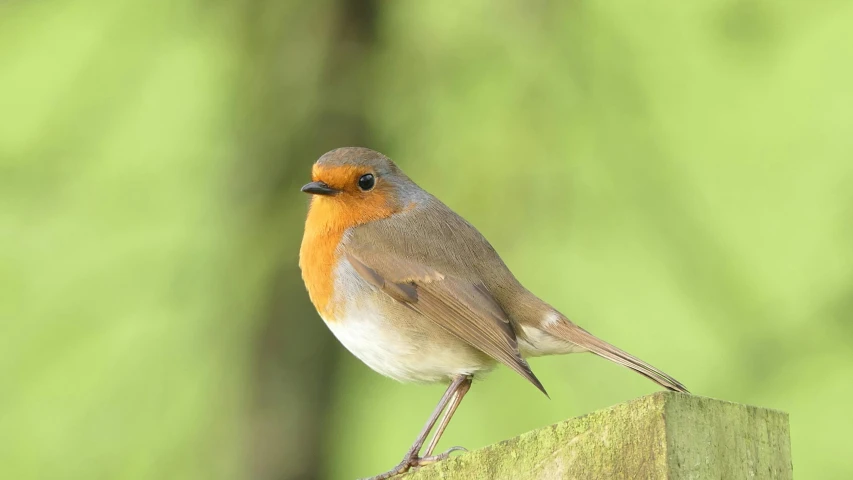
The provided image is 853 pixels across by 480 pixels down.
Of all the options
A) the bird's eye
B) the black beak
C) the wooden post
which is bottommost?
the wooden post

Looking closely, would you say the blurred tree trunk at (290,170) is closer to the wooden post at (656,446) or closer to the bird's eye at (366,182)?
the bird's eye at (366,182)

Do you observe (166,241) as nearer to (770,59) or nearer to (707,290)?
(707,290)

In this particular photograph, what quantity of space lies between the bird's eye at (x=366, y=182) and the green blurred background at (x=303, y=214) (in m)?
1.29

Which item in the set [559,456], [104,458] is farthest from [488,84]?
[559,456]

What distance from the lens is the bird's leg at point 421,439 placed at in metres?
2.86

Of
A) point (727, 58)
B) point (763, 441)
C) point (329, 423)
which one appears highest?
point (727, 58)

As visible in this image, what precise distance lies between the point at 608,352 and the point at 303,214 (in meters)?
2.38

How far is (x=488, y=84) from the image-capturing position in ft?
17.2

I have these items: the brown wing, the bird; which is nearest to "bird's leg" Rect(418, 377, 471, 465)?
the bird

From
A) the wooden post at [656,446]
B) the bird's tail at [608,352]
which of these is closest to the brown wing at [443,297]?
the bird's tail at [608,352]

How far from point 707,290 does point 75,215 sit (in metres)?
3.07

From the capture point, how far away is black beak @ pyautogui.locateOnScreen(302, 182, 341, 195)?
3.60 metres

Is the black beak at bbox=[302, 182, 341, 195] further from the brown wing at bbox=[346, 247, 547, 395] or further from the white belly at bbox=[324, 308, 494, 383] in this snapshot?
the white belly at bbox=[324, 308, 494, 383]

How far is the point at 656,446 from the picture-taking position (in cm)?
185
